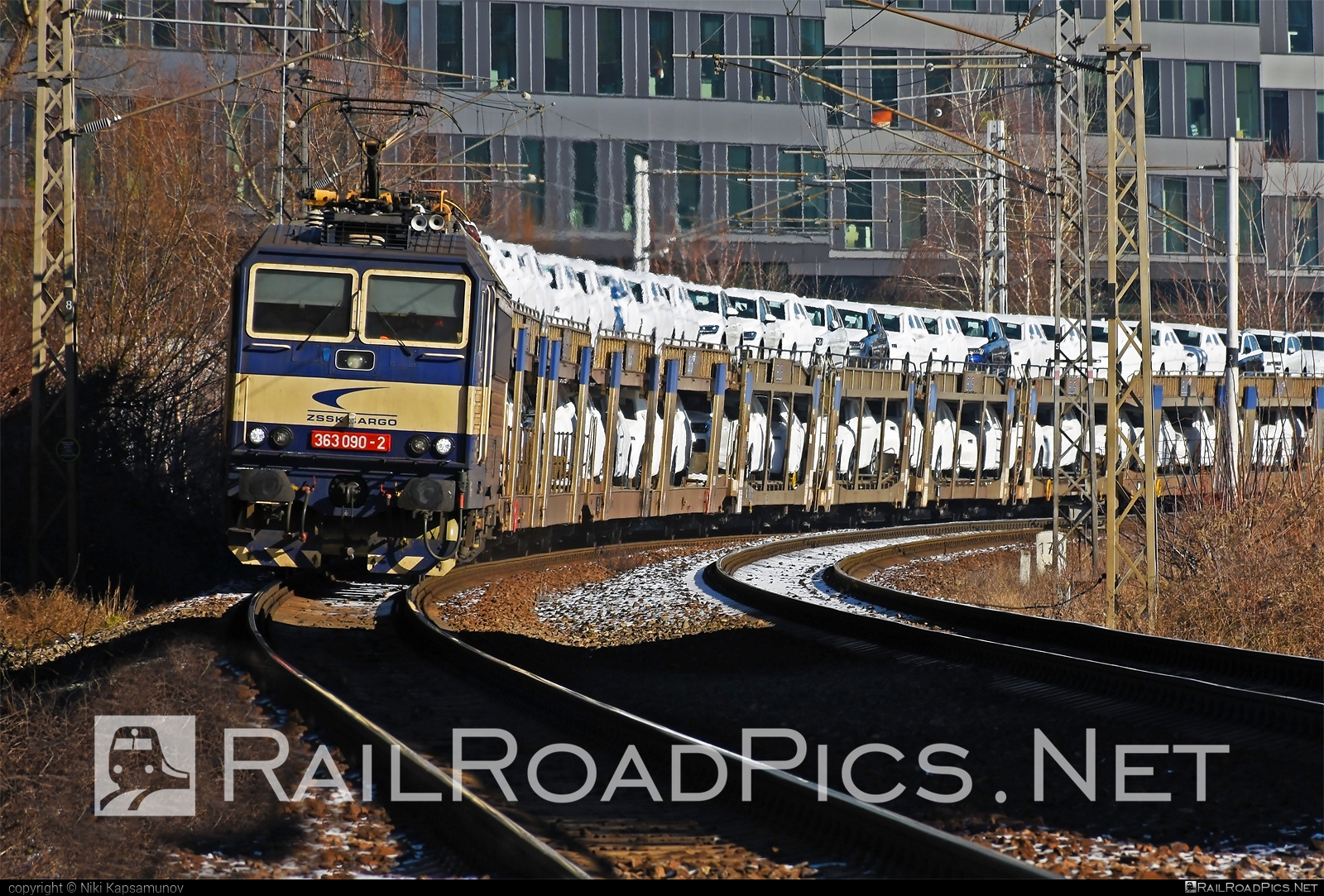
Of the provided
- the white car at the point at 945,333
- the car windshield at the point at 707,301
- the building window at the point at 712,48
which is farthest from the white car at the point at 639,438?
the building window at the point at 712,48

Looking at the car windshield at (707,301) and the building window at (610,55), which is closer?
the car windshield at (707,301)

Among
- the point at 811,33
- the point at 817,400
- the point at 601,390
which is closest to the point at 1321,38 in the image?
the point at 811,33

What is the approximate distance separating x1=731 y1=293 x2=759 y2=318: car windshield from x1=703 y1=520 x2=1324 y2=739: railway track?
1263 centimetres

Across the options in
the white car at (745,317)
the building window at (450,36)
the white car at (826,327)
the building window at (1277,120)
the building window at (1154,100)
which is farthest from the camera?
the building window at (1277,120)

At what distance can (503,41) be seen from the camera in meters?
48.3

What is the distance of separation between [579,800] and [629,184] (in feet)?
142

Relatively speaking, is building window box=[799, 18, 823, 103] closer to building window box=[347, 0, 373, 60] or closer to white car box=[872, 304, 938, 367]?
building window box=[347, 0, 373, 60]

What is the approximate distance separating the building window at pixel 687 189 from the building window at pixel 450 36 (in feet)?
25.7

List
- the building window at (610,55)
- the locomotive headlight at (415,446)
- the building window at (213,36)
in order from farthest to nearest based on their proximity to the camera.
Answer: the building window at (610,55) → the building window at (213,36) → the locomotive headlight at (415,446)

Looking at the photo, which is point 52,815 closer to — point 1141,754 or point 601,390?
point 1141,754

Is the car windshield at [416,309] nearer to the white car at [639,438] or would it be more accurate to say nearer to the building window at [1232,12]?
the white car at [639,438]

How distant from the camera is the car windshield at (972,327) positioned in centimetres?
3791

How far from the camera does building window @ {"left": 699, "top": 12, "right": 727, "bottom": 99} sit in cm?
5031

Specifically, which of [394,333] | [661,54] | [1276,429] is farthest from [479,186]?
[394,333]
